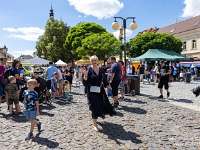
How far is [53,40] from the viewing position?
4544 cm

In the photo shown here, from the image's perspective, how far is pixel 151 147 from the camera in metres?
3.96

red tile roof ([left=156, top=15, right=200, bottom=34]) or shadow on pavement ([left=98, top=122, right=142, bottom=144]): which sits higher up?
red tile roof ([left=156, top=15, right=200, bottom=34])

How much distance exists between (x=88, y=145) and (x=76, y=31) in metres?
41.5

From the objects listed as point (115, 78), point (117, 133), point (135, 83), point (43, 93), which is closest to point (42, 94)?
point (43, 93)

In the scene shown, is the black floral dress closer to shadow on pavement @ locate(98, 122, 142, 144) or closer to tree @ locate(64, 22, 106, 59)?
shadow on pavement @ locate(98, 122, 142, 144)

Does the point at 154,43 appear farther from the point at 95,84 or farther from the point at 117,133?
the point at 117,133

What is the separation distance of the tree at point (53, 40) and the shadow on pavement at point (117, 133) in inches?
1621

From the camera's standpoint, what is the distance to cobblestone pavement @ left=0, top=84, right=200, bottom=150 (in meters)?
4.05

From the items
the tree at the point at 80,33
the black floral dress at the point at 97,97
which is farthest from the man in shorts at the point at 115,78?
the tree at the point at 80,33

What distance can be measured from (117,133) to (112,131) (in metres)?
0.17

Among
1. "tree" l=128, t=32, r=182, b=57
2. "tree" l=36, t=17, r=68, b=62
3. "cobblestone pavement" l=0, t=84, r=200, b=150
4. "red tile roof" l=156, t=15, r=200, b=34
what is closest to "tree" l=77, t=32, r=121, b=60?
"tree" l=128, t=32, r=182, b=57

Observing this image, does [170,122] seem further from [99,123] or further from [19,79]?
[19,79]

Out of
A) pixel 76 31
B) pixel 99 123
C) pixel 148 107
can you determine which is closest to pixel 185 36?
pixel 76 31

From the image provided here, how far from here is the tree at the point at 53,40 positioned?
4506 centimetres
